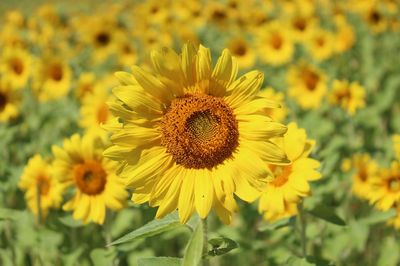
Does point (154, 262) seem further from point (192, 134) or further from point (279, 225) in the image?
point (279, 225)

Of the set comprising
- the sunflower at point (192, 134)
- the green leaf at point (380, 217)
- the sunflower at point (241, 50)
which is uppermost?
the sunflower at point (241, 50)

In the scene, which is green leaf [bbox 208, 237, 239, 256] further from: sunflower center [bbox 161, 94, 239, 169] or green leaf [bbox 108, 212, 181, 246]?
sunflower center [bbox 161, 94, 239, 169]

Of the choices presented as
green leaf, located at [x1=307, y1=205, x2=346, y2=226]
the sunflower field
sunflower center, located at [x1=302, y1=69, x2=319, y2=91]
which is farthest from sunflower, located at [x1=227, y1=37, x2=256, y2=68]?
green leaf, located at [x1=307, y1=205, x2=346, y2=226]

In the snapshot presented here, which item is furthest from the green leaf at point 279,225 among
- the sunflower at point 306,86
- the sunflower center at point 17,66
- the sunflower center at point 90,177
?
the sunflower center at point 17,66

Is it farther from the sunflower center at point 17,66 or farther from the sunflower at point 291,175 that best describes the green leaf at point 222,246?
the sunflower center at point 17,66

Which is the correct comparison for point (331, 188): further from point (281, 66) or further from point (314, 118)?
point (281, 66)

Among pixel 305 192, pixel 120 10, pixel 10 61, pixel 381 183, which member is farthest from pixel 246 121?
pixel 120 10
